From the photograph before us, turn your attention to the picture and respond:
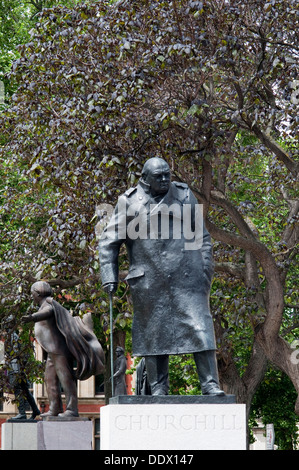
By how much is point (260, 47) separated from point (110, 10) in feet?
8.52

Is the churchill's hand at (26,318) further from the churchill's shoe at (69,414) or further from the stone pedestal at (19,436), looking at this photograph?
the stone pedestal at (19,436)

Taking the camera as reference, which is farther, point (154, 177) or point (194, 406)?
point (154, 177)

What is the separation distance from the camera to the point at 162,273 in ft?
29.9

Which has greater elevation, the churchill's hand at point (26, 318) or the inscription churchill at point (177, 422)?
the churchill's hand at point (26, 318)

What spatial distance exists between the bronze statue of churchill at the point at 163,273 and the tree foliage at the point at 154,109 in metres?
5.87

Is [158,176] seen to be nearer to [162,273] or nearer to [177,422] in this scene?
[162,273]

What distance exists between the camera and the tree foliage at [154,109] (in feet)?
50.4

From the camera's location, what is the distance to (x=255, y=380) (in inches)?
876
